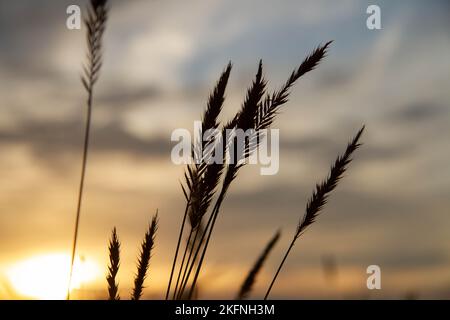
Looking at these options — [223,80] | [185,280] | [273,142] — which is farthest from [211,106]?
[185,280]

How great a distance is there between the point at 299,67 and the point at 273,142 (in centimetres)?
28

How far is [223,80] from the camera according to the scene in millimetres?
1813
